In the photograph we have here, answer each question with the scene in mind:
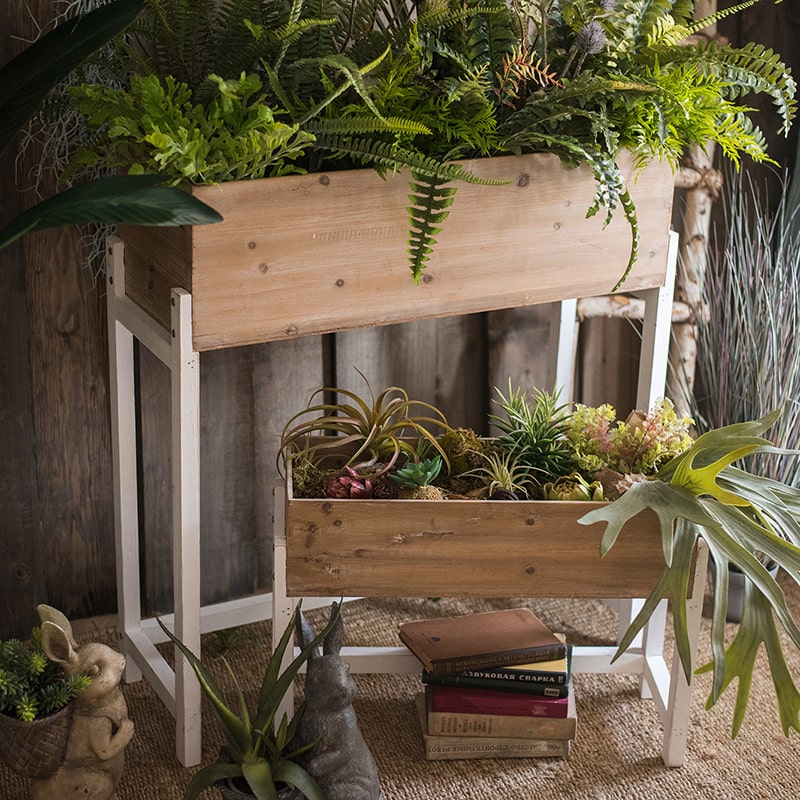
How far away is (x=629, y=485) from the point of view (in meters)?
1.69

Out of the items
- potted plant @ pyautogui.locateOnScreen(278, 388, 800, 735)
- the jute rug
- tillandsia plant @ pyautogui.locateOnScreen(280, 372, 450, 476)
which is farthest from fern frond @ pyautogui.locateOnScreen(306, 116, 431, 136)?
the jute rug

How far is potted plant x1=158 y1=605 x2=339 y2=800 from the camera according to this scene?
157 centimetres

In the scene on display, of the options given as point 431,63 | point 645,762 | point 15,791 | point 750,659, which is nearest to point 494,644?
point 645,762

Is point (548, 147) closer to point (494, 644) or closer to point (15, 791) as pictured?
point (494, 644)

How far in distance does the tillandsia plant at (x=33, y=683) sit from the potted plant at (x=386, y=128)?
21.1 inches

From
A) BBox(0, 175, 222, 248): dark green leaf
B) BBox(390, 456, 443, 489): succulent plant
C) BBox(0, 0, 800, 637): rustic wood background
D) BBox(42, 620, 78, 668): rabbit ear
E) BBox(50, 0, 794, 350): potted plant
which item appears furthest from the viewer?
BBox(0, 0, 800, 637): rustic wood background

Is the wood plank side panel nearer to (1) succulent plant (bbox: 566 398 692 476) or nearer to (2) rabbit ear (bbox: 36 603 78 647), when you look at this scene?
(1) succulent plant (bbox: 566 398 692 476)

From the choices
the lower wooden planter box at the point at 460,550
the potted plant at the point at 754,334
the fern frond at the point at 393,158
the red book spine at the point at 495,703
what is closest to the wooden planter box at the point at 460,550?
the lower wooden planter box at the point at 460,550

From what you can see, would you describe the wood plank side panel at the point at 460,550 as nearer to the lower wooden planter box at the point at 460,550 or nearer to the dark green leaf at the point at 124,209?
the lower wooden planter box at the point at 460,550

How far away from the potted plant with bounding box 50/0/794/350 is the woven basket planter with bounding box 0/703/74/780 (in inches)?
23.9

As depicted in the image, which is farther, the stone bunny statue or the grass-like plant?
the grass-like plant

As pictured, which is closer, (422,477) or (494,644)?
(422,477)

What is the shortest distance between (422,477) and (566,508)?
0.23m

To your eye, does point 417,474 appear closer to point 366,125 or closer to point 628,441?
point 628,441
